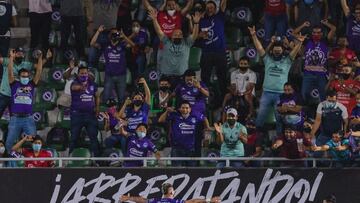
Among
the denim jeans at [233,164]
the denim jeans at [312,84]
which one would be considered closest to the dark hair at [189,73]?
the denim jeans at [233,164]

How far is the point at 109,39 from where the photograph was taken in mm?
28219

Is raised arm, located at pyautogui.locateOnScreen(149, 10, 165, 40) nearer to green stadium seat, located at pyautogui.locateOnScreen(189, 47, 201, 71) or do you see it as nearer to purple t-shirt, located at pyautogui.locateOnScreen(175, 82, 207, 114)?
green stadium seat, located at pyautogui.locateOnScreen(189, 47, 201, 71)

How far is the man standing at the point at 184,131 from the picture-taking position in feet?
85.3

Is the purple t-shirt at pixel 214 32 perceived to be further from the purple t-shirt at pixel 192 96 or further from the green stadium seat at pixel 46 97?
→ the green stadium seat at pixel 46 97

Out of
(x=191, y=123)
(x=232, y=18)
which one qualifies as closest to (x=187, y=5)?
(x=232, y=18)

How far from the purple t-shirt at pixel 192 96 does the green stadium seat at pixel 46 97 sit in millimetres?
2659

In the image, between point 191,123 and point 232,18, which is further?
point 232,18

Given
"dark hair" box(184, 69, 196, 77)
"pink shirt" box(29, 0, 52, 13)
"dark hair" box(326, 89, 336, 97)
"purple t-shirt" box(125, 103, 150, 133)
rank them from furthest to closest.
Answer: "pink shirt" box(29, 0, 52, 13) → "dark hair" box(184, 69, 196, 77) → "purple t-shirt" box(125, 103, 150, 133) → "dark hair" box(326, 89, 336, 97)

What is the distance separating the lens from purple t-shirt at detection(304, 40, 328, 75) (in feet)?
88.9

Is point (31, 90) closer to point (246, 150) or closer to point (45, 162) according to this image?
point (45, 162)

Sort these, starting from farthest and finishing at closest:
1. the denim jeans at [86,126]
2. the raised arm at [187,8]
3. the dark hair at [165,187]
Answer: the raised arm at [187,8] < the denim jeans at [86,126] < the dark hair at [165,187]

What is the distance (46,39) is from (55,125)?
6.44 ft

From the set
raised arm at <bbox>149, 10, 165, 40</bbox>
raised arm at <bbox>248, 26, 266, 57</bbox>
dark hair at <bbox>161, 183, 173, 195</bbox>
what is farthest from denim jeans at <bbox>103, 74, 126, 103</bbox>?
dark hair at <bbox>161, 183, 173, 195</bbox>

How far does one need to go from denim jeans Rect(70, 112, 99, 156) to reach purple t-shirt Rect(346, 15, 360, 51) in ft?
15.2
